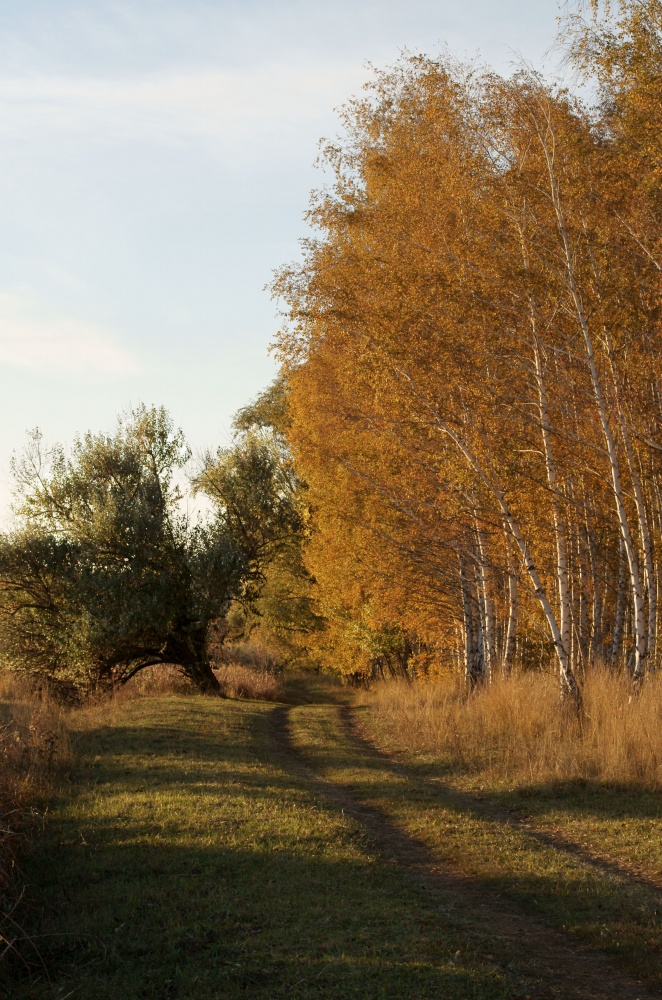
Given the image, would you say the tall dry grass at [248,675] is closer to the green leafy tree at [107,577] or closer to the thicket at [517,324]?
the green leafy tree at [107,577]

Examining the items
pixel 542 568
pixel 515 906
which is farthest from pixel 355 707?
pixel 515 906

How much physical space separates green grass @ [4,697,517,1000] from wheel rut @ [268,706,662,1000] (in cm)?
20

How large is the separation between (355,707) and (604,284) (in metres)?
17.5

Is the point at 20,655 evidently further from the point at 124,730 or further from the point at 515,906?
the point at 515,906

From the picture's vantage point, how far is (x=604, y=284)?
1460 centimetres

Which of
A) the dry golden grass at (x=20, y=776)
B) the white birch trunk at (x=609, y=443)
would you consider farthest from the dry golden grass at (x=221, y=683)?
the white birch trunk at (x=609, y=443)

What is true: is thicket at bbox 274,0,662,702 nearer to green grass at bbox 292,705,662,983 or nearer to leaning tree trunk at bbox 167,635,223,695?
green grass at bbox 292,705,662,983

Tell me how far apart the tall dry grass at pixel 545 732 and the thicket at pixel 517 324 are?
0.63m

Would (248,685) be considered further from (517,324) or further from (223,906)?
(223,906)

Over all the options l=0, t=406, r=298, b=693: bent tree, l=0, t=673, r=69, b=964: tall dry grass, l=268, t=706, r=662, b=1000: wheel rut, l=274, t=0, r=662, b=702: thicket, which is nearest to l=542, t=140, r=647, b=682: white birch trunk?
l=274, t=0, r=662, b=702: thicket

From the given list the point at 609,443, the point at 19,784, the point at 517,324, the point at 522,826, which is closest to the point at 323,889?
the point at 522,826

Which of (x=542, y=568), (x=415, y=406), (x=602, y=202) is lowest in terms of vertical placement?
(x=542, y=568)

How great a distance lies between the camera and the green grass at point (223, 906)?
6215 mm

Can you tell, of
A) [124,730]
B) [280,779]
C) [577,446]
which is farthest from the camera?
[124,730]
